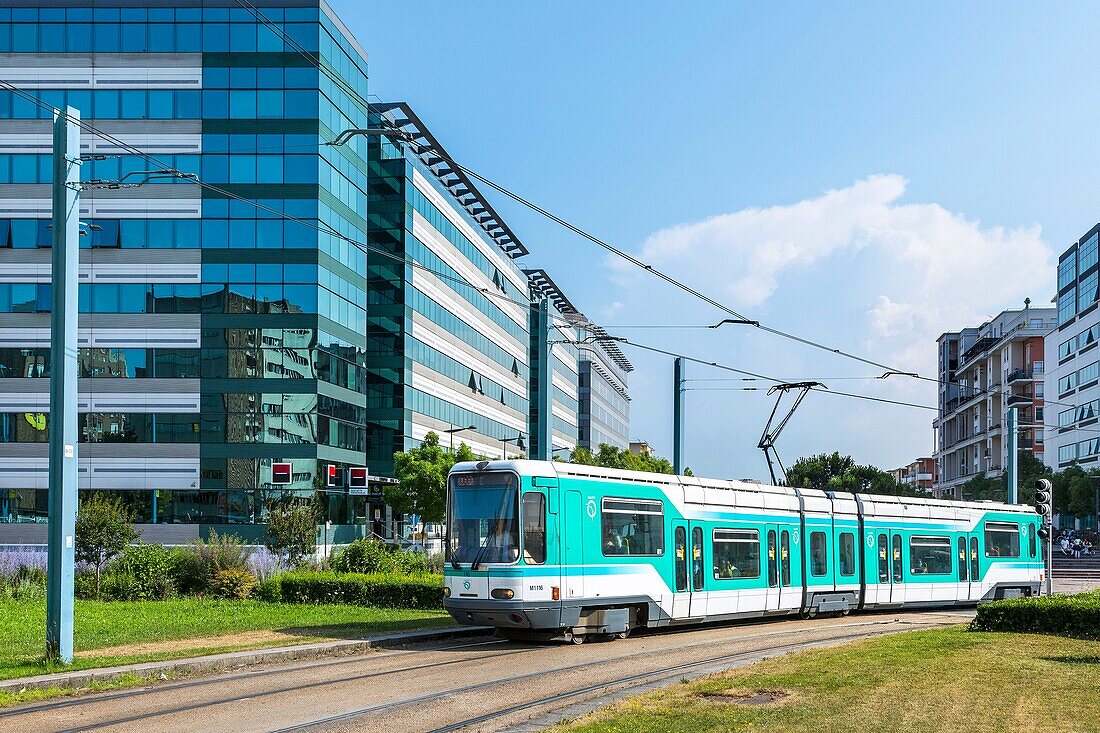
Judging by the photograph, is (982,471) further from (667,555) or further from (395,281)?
(667,555)

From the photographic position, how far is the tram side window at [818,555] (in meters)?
28.1

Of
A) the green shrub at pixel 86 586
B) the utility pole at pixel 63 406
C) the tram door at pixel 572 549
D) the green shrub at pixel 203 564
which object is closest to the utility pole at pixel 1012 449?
the green shrub at pixel 203 564

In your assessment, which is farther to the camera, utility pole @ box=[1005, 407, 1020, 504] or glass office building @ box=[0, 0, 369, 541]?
glass office building @ box=[0, 0, 369, 541]

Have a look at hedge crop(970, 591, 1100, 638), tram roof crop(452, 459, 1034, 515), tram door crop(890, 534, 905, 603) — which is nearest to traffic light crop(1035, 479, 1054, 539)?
tram roof crop(452, 459, 1034, 515)

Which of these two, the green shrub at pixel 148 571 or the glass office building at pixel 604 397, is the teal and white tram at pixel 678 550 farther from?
the glass office building at pixel 604 397

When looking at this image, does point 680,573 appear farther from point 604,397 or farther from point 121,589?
point 604,397

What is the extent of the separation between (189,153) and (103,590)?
38.1 metres

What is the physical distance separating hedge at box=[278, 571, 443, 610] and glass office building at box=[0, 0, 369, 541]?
34.2 m

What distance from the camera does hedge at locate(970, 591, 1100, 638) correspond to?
72.5 feet

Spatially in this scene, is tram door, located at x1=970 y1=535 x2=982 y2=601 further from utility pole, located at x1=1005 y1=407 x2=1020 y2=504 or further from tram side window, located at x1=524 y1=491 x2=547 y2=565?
utility pole, located at x1=1005 y1=407 x2=1020 y2=504

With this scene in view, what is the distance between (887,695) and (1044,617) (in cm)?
1112

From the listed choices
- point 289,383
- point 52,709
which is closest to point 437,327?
point 289,383

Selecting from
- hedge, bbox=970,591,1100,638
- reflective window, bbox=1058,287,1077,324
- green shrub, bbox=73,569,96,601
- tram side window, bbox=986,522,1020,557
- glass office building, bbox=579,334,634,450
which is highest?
reflective window, bbox=1058,287,1077,324

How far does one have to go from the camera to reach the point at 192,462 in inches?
2443
